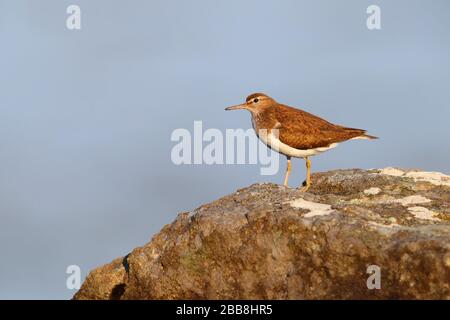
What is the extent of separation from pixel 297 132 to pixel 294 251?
6014 mm

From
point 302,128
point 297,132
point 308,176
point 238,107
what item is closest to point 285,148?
point 297,132

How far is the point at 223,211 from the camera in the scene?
1144 cm

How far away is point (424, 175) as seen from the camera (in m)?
14.0

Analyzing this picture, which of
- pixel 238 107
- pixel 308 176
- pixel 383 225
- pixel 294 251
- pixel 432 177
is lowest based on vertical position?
pixel 294 251

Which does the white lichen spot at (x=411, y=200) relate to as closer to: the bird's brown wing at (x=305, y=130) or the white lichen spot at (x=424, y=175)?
the white lichen spot at (x=424, y=175)

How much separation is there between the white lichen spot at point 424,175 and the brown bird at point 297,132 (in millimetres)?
1994

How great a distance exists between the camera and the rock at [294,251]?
31.5 feet

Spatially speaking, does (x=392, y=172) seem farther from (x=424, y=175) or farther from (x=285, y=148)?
(x=285, y=148)

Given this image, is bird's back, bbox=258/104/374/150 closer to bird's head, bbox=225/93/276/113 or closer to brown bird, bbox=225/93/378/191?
brown bird, bbox=225/93/378/191

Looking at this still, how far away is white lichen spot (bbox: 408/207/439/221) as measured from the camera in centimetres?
1117

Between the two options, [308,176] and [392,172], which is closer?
[392,172]
